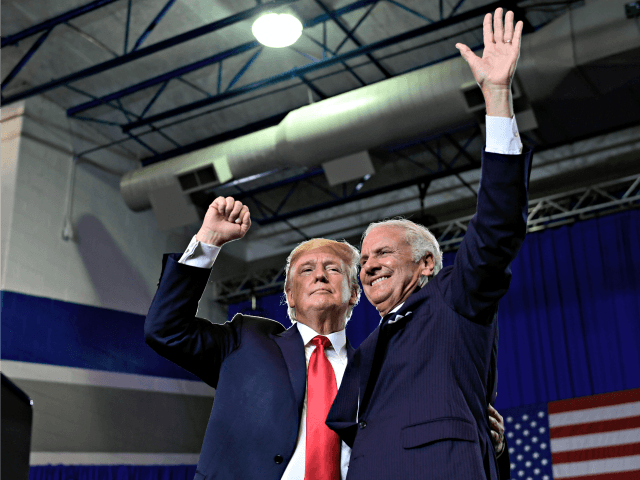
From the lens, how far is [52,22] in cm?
635

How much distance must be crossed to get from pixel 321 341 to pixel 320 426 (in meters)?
0.29

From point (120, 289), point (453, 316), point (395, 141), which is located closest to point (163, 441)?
point (120, 289)

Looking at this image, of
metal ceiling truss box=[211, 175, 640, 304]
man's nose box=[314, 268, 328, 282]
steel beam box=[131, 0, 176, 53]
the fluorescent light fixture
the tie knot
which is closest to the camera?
the tie knot

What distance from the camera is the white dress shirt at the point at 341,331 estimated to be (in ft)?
4.46

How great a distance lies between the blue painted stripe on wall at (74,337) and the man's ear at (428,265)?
6.12 metres

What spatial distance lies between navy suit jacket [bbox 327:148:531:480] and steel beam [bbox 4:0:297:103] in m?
4.49

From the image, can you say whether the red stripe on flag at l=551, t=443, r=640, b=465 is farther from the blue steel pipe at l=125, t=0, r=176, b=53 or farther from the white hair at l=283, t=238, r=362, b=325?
the blue steel pipe at l=125, t=0, r=176, b=53

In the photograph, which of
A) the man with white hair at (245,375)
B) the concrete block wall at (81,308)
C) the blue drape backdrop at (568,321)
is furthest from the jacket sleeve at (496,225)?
the concrete block wall at (81,308)

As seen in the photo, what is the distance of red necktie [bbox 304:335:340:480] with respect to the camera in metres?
1.66

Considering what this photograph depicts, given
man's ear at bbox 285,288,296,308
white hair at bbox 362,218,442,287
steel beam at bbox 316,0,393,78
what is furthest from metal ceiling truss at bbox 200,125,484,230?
white hair at bbox 362,218,442,287

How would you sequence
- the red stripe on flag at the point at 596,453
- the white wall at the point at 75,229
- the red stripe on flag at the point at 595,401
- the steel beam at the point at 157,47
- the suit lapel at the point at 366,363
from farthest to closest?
the white wall at the point at 75,229
the red stripe on flag at the point at 595,401
the red stripe on flag at the point at 596,453
the steel beam at the point at 157,47
the suit lapel at the point at 366,363

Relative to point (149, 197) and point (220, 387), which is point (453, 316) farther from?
point (149, 197)

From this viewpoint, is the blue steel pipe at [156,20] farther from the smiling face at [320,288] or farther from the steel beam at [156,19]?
the smiling face at [320,288]

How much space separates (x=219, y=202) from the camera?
1.74 m
